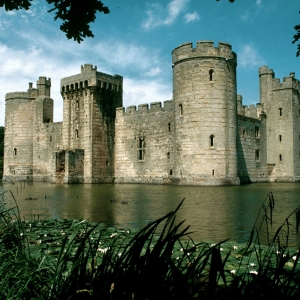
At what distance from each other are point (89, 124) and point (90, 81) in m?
3.21

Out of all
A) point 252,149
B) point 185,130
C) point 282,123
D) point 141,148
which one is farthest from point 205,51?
point 282,123

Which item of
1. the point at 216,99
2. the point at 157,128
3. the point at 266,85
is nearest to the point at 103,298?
the point at 216,99

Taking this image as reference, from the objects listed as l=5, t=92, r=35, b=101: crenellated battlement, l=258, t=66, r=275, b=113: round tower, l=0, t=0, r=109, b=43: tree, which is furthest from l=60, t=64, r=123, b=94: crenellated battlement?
l=0, t=0, r=109, b=43: tree

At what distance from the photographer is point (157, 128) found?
29.9 meters

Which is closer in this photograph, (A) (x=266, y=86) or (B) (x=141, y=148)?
(B) (x=141, y=148)

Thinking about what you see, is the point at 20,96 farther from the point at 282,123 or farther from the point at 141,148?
the point at 282,123

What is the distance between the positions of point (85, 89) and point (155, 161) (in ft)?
25.1

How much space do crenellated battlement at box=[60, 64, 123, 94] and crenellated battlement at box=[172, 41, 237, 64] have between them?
24.4 feet

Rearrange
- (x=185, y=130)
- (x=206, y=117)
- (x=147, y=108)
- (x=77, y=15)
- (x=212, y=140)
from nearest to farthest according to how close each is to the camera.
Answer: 1. (x=77, y=15)
2. (x=206, y=117)
3. (x=212, y=140)
4. (x=185, y=130)
5. (x=147, y=108)

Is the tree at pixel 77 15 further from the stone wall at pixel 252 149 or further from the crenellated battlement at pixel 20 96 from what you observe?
the crenellated battlement at pixel 20 96

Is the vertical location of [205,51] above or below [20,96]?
above

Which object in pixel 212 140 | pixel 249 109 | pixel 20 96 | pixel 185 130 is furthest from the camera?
pixel 20 96

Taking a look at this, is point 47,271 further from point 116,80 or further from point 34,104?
point 34,104

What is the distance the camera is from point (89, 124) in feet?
102
